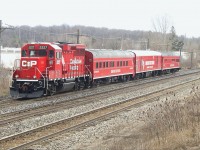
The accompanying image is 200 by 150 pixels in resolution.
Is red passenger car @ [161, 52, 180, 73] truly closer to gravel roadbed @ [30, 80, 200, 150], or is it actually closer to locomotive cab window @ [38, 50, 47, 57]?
locomotive cab window @ [38, 50, 47, 57]

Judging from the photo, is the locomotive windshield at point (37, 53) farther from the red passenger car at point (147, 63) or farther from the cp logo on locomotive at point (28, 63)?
the red passenger car at point (147, 63)

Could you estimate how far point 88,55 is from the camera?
29.4 metres

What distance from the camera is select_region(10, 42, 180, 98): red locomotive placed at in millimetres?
22484

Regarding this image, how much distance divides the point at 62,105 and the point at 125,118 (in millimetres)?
4854

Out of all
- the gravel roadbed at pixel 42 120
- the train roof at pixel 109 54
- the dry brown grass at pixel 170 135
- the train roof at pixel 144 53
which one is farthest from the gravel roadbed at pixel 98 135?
the train roof at pixel 144 53

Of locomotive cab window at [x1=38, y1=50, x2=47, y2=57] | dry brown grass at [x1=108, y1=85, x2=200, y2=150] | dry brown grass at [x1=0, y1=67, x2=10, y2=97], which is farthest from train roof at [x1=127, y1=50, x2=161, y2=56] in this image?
dry brown grass at [x1=108, y1=85, x2=200, y2=150]

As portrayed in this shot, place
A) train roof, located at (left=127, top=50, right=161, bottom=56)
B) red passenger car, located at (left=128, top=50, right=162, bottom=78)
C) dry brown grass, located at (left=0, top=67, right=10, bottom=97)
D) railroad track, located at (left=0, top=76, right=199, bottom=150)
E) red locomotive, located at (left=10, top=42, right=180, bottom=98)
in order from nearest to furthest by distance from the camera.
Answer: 1. railroad track, located at (left=0, top=76, right=199, bottom=150)
2. red locomotive, located at (left=10, top=42, right=180, bottom=98)
3. dry brown grass, located at (left=0, top=67, right=10, bottom=97)
4. red passenger car, located at (left=128, top=50, right=162, bottom=78)
5. train roof, located at (left=127, top=50, right=161, bottom=56)

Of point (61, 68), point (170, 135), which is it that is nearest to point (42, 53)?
point (61, 68)

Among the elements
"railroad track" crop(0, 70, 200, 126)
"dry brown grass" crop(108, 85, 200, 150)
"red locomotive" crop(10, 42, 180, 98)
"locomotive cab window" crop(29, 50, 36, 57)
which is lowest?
"railroad track" crop(0, 70, 200, 126)

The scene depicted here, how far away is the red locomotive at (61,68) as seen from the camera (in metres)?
22.5

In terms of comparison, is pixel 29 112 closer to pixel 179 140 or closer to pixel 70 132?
pixel 70 132

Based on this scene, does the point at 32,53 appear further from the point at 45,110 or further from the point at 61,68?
the point at 45,110

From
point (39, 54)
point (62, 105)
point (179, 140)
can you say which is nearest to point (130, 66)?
point (39, 54)

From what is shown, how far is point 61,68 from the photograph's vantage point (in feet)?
80.0
